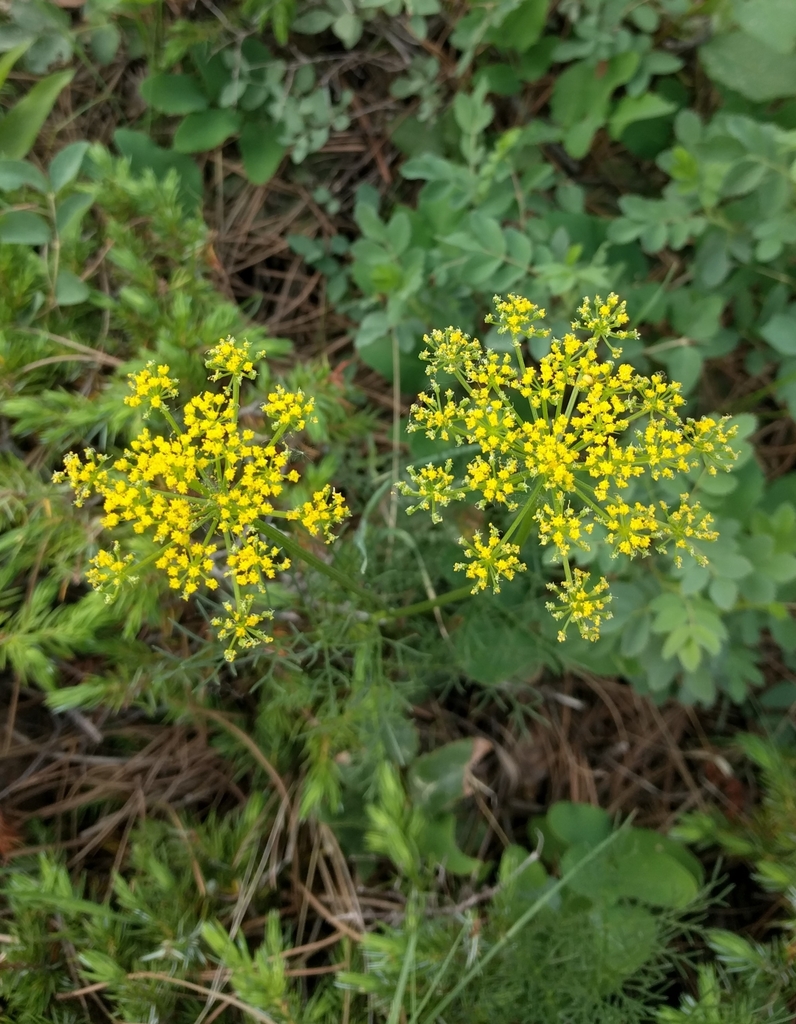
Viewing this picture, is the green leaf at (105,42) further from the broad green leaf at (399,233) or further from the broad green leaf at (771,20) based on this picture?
the broad green leaf at (771,20)

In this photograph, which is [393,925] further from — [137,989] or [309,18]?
[309,18]

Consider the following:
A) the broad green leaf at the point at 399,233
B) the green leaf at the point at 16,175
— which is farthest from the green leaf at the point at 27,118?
the broad green leaf at the point at 399,233

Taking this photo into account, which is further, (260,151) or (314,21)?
(260,151)

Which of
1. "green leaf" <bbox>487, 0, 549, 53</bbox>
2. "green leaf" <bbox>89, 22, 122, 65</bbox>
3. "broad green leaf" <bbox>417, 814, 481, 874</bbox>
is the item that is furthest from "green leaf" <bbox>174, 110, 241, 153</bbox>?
"broad green leaf" <bbox>417, 814, 481, 874</bbox>

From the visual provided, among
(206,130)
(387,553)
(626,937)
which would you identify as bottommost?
(626,937)

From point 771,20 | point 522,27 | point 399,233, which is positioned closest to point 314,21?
point 522,27

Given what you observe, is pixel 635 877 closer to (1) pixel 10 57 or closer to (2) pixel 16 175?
(2) pixel 16 175

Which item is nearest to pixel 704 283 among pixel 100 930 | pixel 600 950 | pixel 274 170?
pixel 274 170
